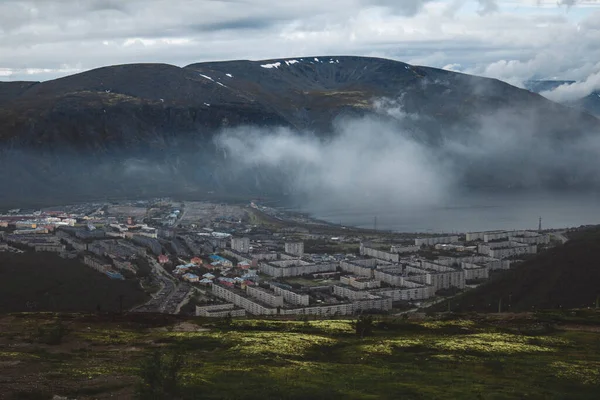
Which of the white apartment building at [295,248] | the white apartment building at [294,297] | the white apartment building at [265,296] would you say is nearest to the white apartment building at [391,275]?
the white apartment building at [294,297]

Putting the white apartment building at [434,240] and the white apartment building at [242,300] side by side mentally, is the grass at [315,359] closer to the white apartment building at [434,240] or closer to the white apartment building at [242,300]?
the white apartment building at [242,300]

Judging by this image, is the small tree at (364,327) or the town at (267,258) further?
the town at (267,258)

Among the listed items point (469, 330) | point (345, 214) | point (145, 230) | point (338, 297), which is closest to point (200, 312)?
point (338, 297)

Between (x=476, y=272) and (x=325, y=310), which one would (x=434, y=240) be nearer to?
(x=476, y=272)

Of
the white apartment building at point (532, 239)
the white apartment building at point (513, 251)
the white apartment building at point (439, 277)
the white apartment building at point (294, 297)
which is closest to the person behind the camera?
the white apartment building at point (294, 297)

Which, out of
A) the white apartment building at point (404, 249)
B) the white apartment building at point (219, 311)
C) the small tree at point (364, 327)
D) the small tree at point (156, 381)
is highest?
the small tree at point (156, 381)

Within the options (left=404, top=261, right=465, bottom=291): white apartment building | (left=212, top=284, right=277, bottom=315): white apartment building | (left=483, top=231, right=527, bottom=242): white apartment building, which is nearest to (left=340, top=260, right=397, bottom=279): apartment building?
(left=404, top=261, right=465, bottom=291): white apartment building
